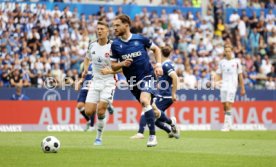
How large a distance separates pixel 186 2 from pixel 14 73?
13.7 meters

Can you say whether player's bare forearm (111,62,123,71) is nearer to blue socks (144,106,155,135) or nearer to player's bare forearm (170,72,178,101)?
blue socks (144,106,155,135)

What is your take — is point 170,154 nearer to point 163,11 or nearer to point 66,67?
point 66,67

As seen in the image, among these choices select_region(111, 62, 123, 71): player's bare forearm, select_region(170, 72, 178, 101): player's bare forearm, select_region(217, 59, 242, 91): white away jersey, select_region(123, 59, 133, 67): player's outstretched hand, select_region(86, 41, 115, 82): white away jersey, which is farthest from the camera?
select_region(217, 59, 242, 91): white away jersey

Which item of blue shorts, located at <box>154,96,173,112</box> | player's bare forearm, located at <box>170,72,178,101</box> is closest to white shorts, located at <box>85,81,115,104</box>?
player's bare forearm, located at <box>170,72,178,101</box>

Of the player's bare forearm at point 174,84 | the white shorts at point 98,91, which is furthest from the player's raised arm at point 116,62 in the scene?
the player's bare forearm at point 174,84

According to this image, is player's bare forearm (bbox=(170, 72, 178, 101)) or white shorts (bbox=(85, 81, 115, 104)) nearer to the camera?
white shorts (bbox=(85, 81, 115, 104))

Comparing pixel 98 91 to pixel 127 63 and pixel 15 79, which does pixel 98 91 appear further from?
pixel 15 79

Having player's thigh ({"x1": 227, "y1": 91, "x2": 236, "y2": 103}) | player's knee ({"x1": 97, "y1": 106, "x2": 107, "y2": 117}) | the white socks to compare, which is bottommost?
the white socks

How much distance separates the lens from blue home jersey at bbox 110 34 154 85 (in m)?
16.7

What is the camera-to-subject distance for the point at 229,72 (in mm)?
27828

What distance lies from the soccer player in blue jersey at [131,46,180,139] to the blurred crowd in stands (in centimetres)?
620

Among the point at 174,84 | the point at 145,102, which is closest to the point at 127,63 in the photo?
the point at 145,102

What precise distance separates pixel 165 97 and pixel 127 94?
879 cm

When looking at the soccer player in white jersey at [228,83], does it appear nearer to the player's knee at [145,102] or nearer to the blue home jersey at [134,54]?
the blue home jersey at [134,54]
